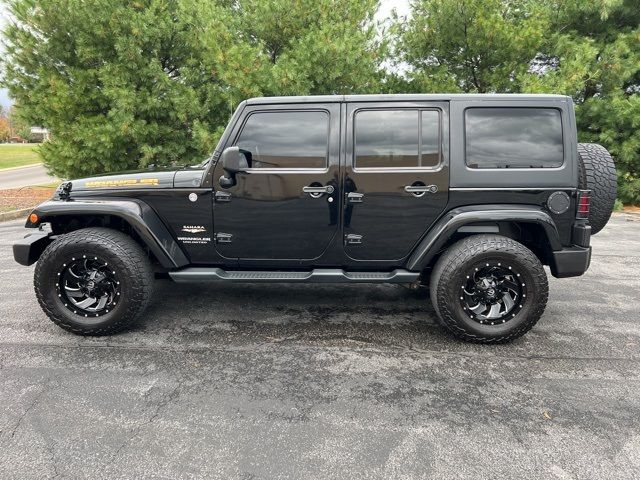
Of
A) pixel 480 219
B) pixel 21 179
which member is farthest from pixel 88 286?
pixel 21 179

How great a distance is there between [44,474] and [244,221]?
2.02 m

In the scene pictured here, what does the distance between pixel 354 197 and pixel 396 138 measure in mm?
569

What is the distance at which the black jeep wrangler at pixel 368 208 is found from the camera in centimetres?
321

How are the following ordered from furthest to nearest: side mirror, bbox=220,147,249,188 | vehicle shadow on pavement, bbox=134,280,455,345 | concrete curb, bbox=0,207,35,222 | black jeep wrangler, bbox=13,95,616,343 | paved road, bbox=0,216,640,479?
1. concrete curb, bbox=0,207,35,222
2. vehicle shadow on pavement, bbox=134,280,455,345
3. black jeep wrangler, bbox=13,95,616,343
4. side mirror, bbox=220,147,249,188
5. paved road, bbox=0,216,640,479

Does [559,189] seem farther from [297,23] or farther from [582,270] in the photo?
[297,23]

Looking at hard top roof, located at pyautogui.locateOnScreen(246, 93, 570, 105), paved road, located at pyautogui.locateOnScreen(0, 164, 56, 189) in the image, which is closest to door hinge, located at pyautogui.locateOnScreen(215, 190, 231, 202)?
hard top roof, located at pyautogui.locateOnScreen(246, 93, 570, 105)

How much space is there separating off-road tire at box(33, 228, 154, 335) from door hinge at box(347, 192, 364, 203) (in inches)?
67.5

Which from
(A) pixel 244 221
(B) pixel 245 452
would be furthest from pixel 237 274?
(B) pixel 245 452

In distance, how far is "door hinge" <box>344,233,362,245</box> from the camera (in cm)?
341

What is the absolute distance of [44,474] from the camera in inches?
76.4

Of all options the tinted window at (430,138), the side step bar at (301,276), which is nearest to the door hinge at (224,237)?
the side step bar at (301,276)

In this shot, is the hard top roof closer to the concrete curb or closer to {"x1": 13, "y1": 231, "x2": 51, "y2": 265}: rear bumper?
{"x1": 13, "y1": 231, "x2": 51, "y2": 265}: rear bumper

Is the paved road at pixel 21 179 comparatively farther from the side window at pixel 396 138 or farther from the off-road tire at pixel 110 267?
the side window at pixel 396 138

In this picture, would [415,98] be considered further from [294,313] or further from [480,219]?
[294,313]
